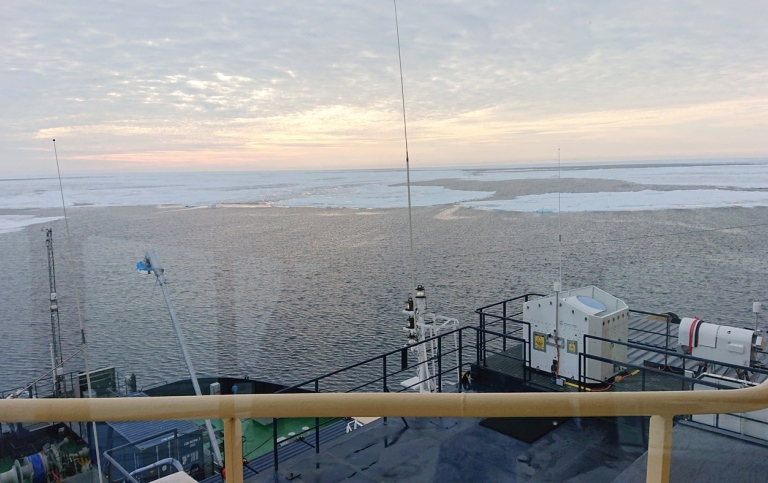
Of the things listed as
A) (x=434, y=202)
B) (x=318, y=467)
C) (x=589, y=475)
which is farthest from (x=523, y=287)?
(x=434, y=202)

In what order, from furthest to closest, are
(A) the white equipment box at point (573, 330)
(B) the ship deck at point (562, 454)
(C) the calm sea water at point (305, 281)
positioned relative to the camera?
1. (C) the calm sea water at point (305, 281)
2. (A) the white equipment box at point (573, 330)
3. (B) the ship deck at point (562, 454)

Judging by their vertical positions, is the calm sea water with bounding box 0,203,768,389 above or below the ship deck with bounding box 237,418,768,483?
below

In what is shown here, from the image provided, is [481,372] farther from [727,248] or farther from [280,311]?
[727,248]

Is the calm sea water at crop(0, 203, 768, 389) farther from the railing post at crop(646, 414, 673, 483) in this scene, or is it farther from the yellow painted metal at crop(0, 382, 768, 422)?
the railing post at crop(646, 414, 673, 483)

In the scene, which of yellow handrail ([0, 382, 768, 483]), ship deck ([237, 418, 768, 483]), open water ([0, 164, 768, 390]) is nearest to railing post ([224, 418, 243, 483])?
yellow handrail ([0, 382, 768, 483])

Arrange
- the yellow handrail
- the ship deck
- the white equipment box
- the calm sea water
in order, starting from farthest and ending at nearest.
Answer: the calm sea water, the white equipment box, the ship deck, the yellow handrail

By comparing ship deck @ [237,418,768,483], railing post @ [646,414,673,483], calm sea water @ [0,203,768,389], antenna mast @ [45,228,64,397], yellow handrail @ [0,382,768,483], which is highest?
yellow handrail @ [0,382,768,483]

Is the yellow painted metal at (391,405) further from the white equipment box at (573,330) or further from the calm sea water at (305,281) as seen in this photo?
the calm sea water at (305,281)

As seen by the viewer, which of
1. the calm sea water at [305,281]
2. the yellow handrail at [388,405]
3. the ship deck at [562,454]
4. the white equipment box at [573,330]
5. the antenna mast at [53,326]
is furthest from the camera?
the calm sea water at [305,281]

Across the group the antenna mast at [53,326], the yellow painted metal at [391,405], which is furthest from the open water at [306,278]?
the yellow painted metal at [391,405]
